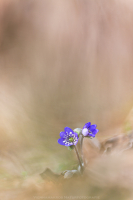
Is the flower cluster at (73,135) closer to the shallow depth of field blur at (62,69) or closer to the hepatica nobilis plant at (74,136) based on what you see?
the hepatica nobilis plant at (74,136)

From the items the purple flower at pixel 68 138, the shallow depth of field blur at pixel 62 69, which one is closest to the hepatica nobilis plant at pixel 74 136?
the purple flower at pixel 68 138

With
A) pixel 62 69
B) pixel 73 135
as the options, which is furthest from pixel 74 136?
pixel 62 69

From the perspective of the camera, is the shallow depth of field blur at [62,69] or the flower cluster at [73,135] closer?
the flower cluster at [73,135]

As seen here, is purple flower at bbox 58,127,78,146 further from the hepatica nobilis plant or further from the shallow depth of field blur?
the shallow depth of field blur

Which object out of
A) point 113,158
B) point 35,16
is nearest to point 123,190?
point 113,158

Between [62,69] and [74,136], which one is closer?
[74,136]

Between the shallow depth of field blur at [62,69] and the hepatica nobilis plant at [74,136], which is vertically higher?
the shallow depth of field blur at [62,69]

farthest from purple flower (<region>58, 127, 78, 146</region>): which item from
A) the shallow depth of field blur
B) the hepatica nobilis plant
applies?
the shallow depth of field blur

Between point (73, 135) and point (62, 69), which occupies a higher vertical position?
point (62, 69)

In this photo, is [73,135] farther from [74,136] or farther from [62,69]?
[62,69]
